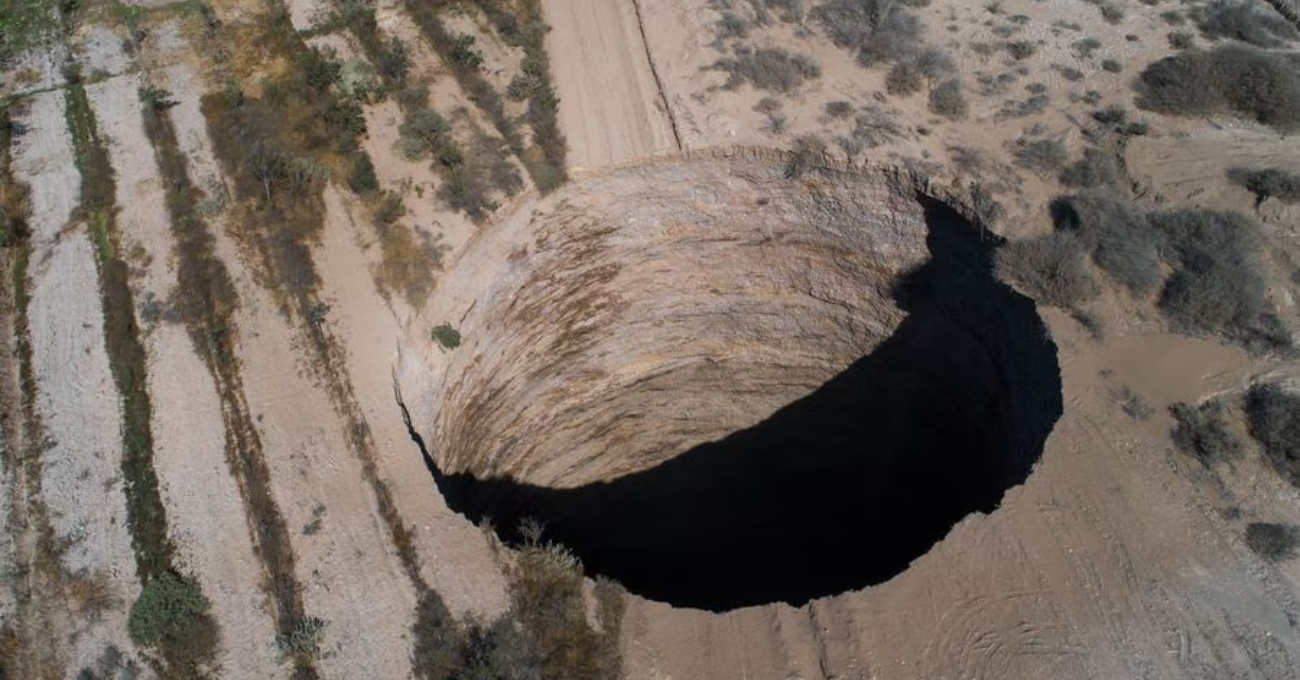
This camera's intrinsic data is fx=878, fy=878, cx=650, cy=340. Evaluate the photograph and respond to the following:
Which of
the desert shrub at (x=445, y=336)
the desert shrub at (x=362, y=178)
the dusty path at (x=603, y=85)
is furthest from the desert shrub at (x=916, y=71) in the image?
the desert shrub at (x=362, y=178)

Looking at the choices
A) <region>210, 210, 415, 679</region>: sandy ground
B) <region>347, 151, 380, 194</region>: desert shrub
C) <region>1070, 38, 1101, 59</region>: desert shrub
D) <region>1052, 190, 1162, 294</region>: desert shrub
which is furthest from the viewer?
<region>1070, 38, 1101, 59</region>: desert shrub

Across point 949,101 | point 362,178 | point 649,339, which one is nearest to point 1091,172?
point 949,101

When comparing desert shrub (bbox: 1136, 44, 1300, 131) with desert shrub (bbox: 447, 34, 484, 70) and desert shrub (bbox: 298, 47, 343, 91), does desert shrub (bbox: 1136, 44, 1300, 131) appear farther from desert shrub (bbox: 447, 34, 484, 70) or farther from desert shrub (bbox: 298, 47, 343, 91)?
desert shrub (bbox: 298, 47, 343, 91)

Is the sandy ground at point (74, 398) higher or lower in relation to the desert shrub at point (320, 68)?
lower

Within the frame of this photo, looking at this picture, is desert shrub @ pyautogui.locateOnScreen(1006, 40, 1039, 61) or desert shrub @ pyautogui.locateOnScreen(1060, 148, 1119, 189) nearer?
desert shrub @ pyautogui.locateOnScreen(1060, 148, 1119, 189)

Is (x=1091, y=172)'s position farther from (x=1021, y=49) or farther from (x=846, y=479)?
(x=846, y=479)

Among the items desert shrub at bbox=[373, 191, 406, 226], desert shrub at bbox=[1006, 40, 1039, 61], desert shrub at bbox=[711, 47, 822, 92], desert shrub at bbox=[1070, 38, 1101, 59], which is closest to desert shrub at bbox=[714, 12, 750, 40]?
desert shrub at bbox=[711, 47, 822, 92]

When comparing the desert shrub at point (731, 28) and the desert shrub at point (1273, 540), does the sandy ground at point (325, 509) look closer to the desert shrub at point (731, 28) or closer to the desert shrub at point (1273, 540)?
the desert shrub at point (1273, 540)

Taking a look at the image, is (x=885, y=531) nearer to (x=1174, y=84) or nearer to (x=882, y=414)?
(x=882, y=414)

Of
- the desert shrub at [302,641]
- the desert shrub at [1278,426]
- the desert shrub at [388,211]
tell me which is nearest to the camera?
the desert shrub at [302,641]
